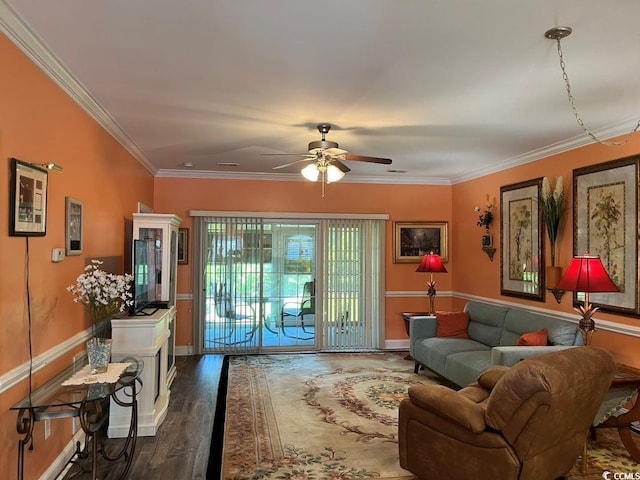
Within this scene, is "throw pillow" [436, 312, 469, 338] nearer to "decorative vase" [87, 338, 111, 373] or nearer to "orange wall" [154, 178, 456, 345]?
"orange wall" [154, 178, 456, 345]

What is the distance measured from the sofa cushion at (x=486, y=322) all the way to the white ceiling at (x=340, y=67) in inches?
72.1

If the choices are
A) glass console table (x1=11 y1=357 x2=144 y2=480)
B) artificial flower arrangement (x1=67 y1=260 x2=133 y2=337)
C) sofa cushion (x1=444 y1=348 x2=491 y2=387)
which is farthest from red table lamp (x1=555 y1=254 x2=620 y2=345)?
Answer: artificial flower arrangement (x1=67 y1=260 x2=133 y2=337)

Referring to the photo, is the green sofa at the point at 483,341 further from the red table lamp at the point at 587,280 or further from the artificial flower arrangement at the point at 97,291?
the artificial flower arrangement at the point at 97,291

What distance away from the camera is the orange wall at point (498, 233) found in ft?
12.5

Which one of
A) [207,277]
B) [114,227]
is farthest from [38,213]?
[207,277]

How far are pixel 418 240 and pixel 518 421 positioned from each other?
4.62m

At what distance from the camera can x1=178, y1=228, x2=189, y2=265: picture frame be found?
20.4ft

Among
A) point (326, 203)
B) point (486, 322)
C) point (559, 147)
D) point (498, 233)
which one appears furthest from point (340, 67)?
point (326, 203)

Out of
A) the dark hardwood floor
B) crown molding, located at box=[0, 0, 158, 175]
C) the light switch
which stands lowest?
the dark hardwood floor

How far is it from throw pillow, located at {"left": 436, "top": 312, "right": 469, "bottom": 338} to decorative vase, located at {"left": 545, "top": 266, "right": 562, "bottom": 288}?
112 centimetres

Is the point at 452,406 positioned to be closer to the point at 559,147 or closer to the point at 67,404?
the point at 67,404

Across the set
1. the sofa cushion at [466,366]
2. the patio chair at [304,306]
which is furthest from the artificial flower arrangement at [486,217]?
the patio chair at [304,306]

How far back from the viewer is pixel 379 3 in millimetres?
2004

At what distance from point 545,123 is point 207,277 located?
4586 mm
